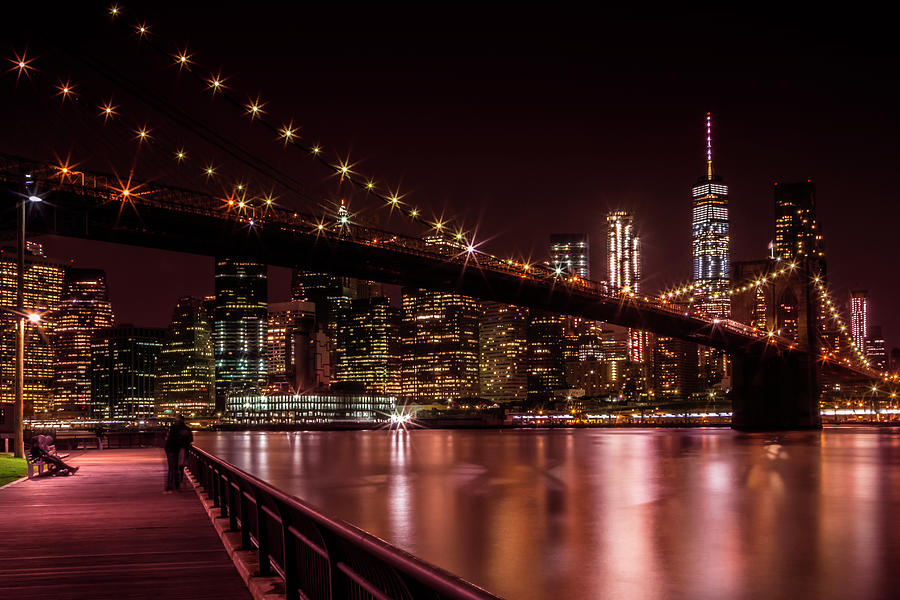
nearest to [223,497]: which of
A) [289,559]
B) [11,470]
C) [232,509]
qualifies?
[232,509]

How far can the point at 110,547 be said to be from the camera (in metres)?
10.1

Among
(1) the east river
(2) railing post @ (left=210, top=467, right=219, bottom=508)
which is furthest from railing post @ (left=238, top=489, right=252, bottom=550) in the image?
(1) the east river

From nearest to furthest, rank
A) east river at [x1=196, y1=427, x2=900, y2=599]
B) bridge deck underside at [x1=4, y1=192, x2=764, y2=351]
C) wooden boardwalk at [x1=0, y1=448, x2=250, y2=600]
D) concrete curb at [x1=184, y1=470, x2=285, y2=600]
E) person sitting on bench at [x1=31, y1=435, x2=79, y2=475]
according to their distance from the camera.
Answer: concrete curb at [x1=184, y1=470, x2=285, y2=600] < wooden boardwalk at [x1=0, y1=448, x2=250, y2=600] < east river at [x1=196, y1=427, x2=900, y2=599] < person sitting on bench at [x1=31, y1=435, x2=79, y2=475] < bridge deck underside at [x1=4, y1=192, x2=764, y2=351]

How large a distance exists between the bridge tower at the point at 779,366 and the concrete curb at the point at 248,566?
233 feet

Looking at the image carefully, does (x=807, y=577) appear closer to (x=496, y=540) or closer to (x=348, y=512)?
(x=496, y=540)

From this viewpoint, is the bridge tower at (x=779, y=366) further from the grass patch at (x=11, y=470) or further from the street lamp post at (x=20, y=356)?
the grass patch at (x=11, y=470)

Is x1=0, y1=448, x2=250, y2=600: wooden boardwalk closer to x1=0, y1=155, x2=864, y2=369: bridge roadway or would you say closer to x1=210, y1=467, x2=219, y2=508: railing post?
x1=210, y1=467, x2=219, y2=508: railing post

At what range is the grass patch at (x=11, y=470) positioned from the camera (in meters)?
21.0

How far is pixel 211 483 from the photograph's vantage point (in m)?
15.0

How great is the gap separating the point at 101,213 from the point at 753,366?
54809 mm

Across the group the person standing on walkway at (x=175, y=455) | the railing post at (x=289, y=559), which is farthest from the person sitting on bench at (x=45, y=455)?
the railing post at (x=289, y=559)

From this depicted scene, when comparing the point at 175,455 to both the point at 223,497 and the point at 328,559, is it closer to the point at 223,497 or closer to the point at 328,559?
the point at 223,497

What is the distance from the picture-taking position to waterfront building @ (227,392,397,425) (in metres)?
189

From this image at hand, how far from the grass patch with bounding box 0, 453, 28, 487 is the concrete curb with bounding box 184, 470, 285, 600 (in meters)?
10.4
